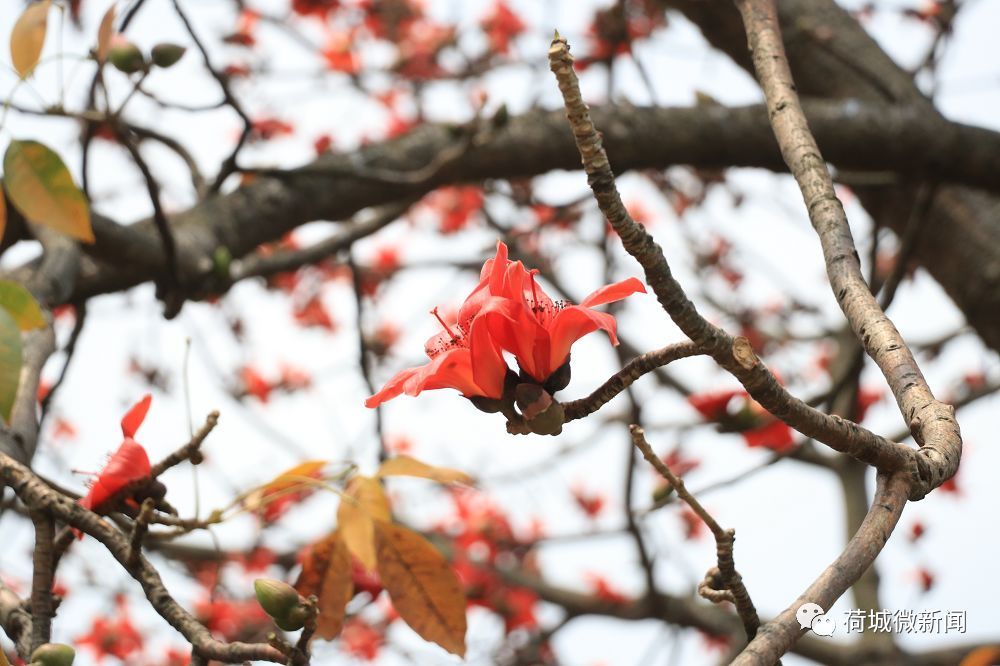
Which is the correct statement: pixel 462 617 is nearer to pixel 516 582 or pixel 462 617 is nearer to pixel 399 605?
pixel 399 605

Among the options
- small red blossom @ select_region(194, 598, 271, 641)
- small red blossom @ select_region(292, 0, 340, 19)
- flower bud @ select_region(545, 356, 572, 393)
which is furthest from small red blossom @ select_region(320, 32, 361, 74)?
flower bud @ select_region(545, 356, 572, 393)

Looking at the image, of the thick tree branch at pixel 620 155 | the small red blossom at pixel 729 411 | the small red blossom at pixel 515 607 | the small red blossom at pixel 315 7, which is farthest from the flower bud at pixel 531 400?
the small red blossom at pixel 315 7

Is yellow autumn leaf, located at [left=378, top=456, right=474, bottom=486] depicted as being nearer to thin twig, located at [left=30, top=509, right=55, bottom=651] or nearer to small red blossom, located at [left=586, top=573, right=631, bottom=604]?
thin twig, located at [left=30, top=509, right=55, bottom=651]

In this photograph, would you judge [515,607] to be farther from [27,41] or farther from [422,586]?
[27,41]

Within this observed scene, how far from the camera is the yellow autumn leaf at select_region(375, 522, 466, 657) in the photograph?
88cm

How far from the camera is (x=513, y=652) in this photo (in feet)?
9.53

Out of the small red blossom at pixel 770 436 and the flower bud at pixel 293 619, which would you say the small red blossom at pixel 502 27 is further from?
the flower bud at pixel 293 619

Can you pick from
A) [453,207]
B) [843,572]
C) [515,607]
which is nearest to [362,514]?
[843,572]

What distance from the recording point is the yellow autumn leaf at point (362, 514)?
908mm

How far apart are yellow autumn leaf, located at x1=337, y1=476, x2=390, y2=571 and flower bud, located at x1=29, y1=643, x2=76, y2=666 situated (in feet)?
0.89

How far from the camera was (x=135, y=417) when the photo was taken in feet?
2.72

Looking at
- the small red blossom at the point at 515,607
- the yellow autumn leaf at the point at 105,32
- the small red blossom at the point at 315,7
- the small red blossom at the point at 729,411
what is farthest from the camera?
Result: the small red blossom at the point at 315,7

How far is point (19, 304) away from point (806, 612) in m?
0.56

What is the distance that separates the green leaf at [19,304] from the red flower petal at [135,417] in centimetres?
13
